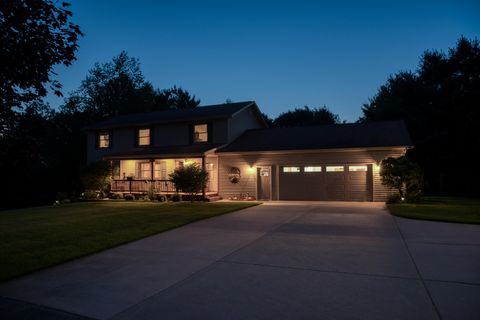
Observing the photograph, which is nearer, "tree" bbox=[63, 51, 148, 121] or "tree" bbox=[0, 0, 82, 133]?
"tree" bbox=[0, 0, 82, 133]

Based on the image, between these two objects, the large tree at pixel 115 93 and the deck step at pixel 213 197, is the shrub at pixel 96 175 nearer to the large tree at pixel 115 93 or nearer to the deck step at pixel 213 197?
the deck step at pixel 213 197

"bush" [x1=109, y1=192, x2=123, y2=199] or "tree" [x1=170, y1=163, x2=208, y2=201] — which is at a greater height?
"tree" [x1=170, y1=163, x2=208, y2=201]

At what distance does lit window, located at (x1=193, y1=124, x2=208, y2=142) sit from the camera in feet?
62.4

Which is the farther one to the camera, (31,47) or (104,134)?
(104,134)

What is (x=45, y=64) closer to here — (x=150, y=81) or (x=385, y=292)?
(x=385, y=292)

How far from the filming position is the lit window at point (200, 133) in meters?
19.0

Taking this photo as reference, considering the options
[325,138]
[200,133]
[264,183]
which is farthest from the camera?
[200,133]

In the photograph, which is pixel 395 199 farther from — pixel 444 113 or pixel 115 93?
pixel 115 93

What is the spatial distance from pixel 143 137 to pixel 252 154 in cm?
799

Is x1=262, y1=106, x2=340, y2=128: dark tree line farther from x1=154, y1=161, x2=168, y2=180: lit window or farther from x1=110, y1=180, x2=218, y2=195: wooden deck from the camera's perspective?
x1=110, y1=180, x2=218, y2=195: wooden deck

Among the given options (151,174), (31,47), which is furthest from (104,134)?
(31,47)

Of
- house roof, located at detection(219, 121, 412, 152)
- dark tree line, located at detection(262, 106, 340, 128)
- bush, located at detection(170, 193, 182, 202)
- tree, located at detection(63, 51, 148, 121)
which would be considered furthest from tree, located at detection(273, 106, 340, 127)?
bush, located at detection(170, 193, 182, 202)

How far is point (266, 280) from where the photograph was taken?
443 centimetres

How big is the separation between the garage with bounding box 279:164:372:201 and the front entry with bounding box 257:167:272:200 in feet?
1.97
